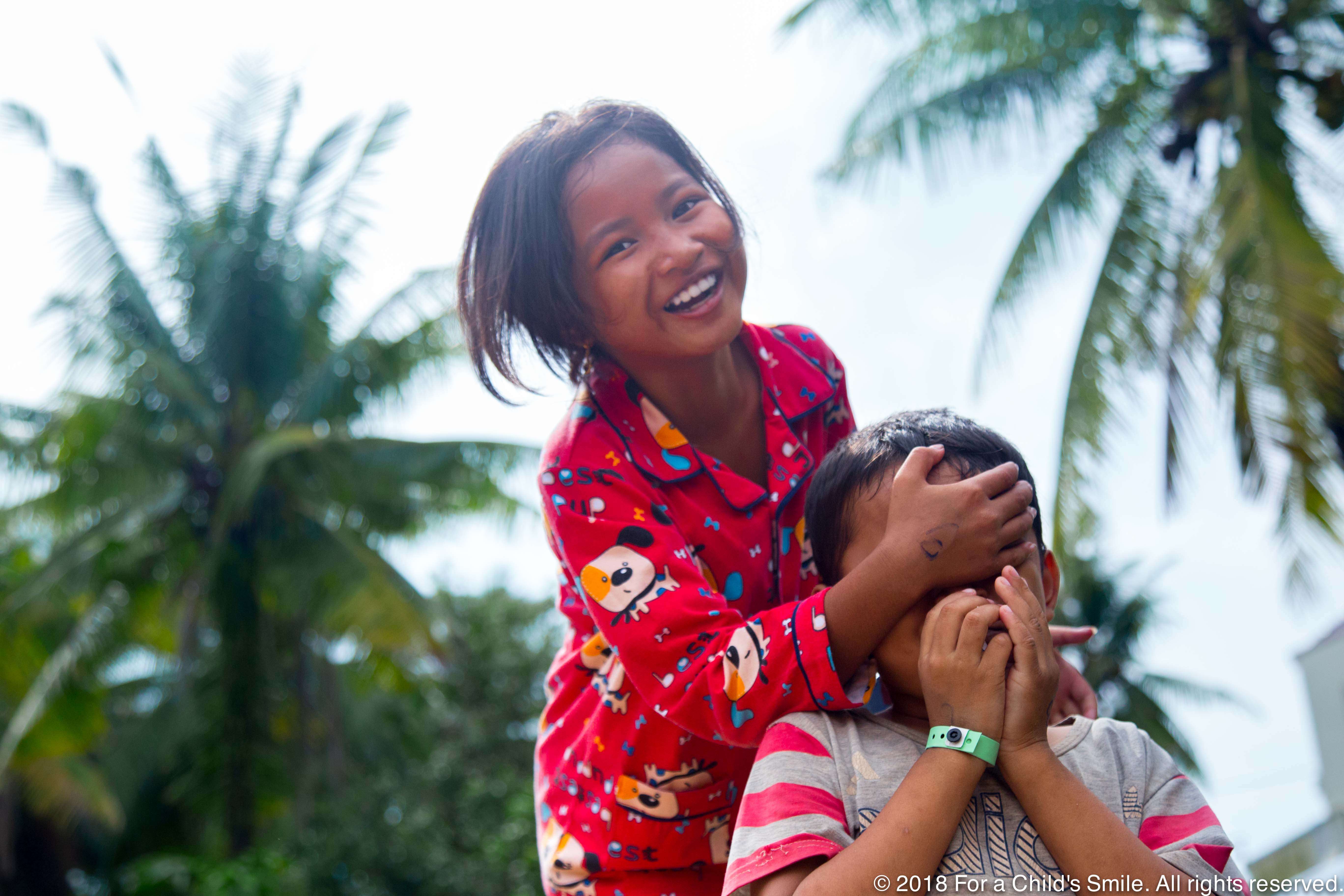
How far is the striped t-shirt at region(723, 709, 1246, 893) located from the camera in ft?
4.03

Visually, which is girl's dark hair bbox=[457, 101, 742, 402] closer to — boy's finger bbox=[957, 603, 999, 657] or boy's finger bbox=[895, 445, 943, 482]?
boy's finger bbox=[895, 445, 943, 482]

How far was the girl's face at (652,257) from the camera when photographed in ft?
5.66

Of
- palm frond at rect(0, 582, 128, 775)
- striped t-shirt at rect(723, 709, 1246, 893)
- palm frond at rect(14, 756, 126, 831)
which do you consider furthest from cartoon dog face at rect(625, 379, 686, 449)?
palm frond at rect(14, 756, 126, 831)

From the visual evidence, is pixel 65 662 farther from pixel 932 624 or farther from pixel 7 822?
pixel 932 624

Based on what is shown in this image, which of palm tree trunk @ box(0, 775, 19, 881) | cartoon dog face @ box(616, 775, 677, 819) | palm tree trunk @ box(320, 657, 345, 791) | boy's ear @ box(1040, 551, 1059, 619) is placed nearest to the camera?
boy's ear @ box(1040, 551, 1059, 619)

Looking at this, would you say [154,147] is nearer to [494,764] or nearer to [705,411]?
[494,764]

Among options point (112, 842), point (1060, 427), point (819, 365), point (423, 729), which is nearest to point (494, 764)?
point (423, 729)

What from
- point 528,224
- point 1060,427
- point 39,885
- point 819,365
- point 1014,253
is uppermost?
point 528,224

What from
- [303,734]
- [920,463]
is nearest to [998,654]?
[920,463]

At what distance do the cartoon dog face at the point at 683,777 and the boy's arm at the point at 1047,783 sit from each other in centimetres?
53

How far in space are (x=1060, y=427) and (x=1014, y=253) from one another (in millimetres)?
1938

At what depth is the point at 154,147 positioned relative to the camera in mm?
11086

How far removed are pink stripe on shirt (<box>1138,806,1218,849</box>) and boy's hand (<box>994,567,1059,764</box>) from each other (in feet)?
0.58

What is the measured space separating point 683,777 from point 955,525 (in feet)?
2.11
